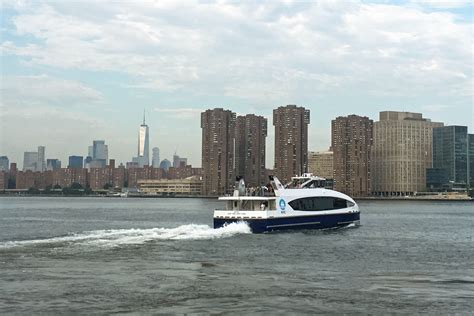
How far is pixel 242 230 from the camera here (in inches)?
2005

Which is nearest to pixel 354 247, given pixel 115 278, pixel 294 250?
pixel 294 250

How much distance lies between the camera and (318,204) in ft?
186

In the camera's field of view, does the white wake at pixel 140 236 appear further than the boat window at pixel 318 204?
No

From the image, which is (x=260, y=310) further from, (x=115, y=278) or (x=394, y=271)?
(x=394, y=271)

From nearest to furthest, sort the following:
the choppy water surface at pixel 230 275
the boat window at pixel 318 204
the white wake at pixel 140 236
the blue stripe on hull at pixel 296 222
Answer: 1. the choppy water surface at pixel 230 275
2. the white wake at pixel 140 236
3. the blue stripe on hull at pixel 296 222
4. the boat window at pixel 318 204

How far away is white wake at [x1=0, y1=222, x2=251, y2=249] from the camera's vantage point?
4378cm

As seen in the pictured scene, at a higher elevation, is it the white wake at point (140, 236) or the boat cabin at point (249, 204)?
the boat cabin at point (249, 204)

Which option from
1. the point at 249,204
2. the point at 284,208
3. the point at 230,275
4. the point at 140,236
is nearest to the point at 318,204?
the point at 284,208

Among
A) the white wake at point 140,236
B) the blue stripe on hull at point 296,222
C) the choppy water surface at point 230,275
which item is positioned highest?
the blue stripe on hull at point 296,222

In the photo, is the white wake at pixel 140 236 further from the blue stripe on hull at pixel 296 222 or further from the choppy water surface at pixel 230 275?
the blue stripe on hull at pixel 296 222

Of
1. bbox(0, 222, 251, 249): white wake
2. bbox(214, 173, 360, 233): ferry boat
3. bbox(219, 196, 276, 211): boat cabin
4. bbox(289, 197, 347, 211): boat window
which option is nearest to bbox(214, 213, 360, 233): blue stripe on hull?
bbox(214, 173, 360, 233): ferry boat

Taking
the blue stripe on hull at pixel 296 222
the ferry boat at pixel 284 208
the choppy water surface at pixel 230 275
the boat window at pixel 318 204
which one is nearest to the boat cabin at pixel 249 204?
the ferry boat at pixel 284 208

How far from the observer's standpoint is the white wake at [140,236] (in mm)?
43781

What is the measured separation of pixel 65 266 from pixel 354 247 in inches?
838
